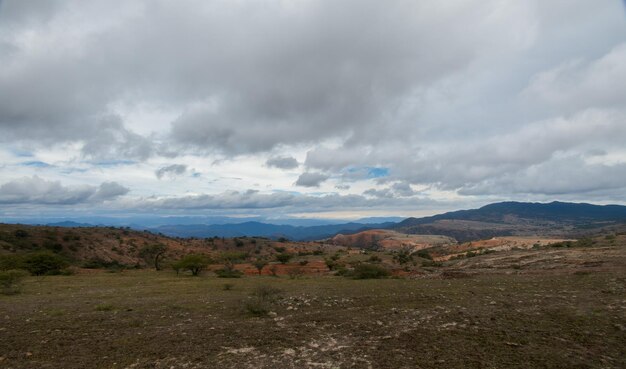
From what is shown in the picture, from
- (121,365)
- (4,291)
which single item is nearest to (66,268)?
(4,291)

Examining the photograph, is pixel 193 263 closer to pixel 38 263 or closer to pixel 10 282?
pixel 10 282

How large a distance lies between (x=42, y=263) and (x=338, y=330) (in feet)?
148

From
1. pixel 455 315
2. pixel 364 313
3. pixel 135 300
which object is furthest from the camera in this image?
pixel 135 300

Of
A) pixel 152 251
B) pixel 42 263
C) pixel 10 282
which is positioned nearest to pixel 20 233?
pixel 152 251

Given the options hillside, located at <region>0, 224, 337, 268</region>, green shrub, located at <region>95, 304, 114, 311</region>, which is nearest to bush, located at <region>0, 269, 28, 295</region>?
green shrub, located at <region>95, 304, 114, 311</region>

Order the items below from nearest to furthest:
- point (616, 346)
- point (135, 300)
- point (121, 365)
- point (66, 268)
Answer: point (121, 365), point (616, 346), point (135, 300), point (66, 268)

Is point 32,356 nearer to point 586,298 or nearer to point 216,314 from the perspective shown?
point 216,314

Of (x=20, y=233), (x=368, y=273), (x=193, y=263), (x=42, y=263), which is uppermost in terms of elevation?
(x=20, y=233)

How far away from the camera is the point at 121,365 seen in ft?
35.6

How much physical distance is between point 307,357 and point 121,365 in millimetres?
5648

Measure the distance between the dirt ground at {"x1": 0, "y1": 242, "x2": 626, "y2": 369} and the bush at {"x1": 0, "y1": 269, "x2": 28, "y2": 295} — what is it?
505 cm

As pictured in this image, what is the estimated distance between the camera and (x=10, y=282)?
29.3 meters

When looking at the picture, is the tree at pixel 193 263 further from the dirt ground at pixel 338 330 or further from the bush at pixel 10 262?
the dirt ground at pixel 338 330

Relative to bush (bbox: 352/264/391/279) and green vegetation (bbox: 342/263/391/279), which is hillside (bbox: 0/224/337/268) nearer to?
green vegetation (bbox: 342/263/391/279)
